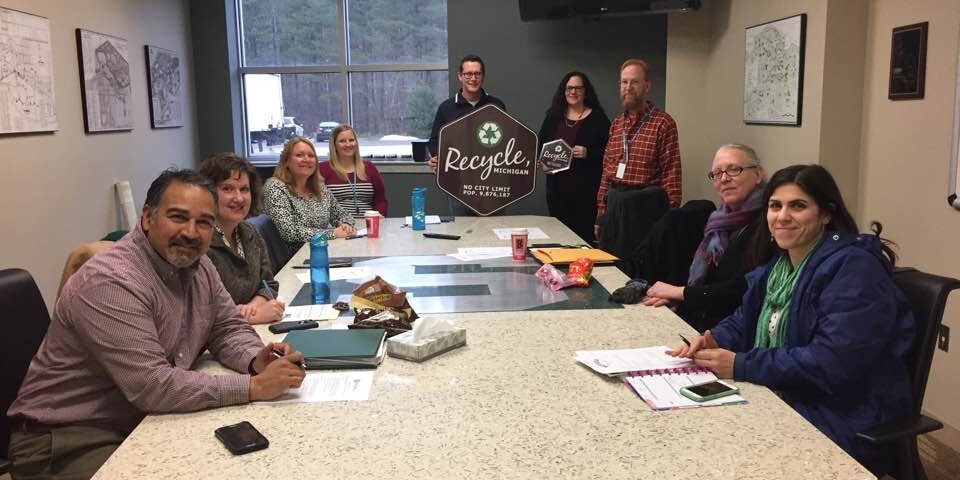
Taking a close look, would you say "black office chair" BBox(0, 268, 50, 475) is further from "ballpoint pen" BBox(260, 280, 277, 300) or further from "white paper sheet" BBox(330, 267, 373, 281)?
"white paper sheet" BBox(330, 267, 373, 281)

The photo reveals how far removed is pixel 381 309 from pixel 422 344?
0.34 metres

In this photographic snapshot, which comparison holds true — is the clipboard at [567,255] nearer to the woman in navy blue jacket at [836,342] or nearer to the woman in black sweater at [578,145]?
the woman in navy blue jacket at [836,342]

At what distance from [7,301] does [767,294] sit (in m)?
1.95

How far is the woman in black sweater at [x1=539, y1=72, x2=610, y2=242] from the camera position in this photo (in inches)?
170

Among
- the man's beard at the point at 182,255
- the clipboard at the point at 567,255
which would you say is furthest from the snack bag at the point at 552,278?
the man's beard at the point at 182,255

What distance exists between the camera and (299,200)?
143 inches

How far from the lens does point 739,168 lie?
7.98 ft

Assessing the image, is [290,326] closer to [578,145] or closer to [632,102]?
[632,102]

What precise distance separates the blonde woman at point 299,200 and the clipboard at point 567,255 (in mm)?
1084

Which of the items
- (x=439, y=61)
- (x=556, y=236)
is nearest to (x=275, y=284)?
(x=556, y=236)

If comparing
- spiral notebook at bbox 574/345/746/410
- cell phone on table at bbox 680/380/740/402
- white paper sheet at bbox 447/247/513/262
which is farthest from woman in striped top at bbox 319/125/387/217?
cell phone on table at bbox 680/380/740/402

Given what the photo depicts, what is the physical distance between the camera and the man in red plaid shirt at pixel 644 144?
388cm

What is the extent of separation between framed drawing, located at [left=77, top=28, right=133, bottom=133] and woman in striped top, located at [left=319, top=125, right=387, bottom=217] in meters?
1.33

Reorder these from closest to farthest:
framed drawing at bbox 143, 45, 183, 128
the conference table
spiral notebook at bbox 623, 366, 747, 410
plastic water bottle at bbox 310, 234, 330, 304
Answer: the conference table → spiral notebook at bbox 623, 366, 747, 410 → plastic water bottle at bbox 310, 234, 330, 304 → framed drawing at bbox 143, 45, 183, 128
